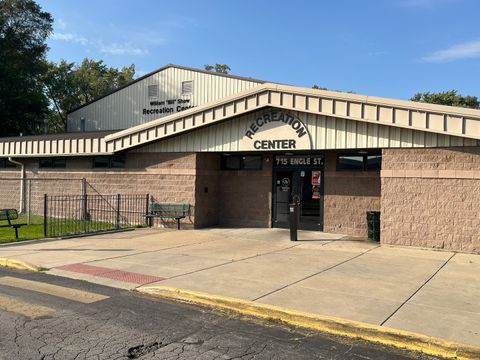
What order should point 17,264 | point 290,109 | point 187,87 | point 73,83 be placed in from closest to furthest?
point 17,264 → point 290,109 → point 187,87 → point 73,83

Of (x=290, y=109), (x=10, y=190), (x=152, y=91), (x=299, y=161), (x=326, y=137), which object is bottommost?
(x=10, y=190)

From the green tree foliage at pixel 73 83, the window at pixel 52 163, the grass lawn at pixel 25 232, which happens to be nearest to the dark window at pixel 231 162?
the grass lawn at pixel 25 232

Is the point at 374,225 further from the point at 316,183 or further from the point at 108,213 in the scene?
the point at 108,213

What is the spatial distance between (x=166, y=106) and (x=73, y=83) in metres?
26.7

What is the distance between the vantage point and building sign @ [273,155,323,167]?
1556 cm

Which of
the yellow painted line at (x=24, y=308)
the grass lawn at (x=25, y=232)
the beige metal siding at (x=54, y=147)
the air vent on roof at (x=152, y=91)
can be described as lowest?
the yellow painted line at (x=24, y=308)

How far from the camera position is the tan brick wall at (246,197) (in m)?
16.6

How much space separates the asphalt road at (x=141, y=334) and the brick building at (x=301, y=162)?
7.95 metres

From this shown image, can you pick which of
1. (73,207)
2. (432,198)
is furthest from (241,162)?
(73,207)

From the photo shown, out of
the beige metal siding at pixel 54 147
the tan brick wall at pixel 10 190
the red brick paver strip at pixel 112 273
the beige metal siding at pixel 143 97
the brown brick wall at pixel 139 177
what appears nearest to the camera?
the red brick paver strip at pixel 112 273

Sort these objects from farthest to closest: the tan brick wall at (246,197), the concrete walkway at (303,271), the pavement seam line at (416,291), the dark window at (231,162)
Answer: the dark window at (231,162) < the tan brick wall at (246,197) < the concrete walkway at (303,271) < the pavement seam line at (416,291)

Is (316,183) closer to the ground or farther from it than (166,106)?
closer to the ground

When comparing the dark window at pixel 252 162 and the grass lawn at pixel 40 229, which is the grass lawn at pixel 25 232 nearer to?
the grass lawn at pixel 40 229

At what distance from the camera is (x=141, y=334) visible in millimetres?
5520
